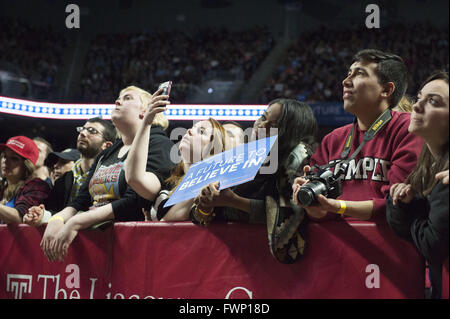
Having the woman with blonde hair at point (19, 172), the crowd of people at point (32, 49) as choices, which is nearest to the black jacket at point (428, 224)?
the woman with blonde hair at point (19, 172)

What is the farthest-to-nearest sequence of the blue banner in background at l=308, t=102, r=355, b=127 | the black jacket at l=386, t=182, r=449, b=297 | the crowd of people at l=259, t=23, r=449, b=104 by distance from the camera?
the crowd of people at l=259, t=23, r=449, b=104 → the blue banner in background at l=308, t=102, r=355, b=127 → the black jacket at l=386, t=182, r=449, b=297

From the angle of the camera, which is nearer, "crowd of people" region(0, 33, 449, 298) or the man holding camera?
"crowd of people" region(0, 33, 449, 298)

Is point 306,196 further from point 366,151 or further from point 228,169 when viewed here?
point 366,151

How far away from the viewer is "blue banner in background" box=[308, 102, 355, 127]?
48.7 feet

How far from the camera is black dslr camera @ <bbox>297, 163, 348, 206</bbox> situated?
2.15 m

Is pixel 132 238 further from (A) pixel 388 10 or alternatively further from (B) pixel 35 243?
(A) pixel 388 10

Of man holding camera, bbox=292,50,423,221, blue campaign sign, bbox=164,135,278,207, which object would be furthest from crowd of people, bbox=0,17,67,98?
man holding camera, bbox=292,50,423,221

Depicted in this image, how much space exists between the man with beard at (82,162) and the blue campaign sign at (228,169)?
1369 mm

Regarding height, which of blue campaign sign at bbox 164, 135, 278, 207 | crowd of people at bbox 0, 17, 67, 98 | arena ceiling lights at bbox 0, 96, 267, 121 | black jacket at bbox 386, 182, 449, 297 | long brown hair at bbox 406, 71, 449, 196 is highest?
crowd of people at bbox 0, 17, 67, 98

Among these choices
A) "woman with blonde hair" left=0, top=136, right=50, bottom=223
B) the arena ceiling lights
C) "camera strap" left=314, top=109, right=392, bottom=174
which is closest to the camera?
"camera strap" left=314, top=109, right=392, bottom=174

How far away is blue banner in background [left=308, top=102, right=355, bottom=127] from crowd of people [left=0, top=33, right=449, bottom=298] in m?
11.8

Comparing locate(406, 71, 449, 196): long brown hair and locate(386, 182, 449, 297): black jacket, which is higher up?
locate(406, 71, 449, 196): long brown hair

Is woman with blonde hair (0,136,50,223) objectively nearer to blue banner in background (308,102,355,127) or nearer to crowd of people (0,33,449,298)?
crowd of people (0,33,449,298)

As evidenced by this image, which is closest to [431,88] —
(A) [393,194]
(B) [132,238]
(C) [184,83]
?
(A) [393,194]
